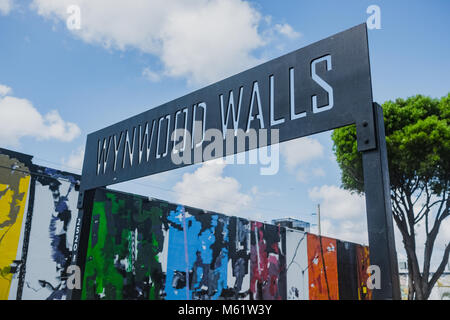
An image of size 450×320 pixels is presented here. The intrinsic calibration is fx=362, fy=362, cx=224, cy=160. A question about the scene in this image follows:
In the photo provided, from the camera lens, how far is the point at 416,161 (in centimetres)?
871

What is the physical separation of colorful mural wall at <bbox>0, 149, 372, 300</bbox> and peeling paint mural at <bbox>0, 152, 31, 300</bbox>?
0.04 ft

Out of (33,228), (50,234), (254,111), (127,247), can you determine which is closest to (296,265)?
(127,247)

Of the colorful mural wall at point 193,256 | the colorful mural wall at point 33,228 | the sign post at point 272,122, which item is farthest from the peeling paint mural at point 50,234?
the sign post at point 272,122

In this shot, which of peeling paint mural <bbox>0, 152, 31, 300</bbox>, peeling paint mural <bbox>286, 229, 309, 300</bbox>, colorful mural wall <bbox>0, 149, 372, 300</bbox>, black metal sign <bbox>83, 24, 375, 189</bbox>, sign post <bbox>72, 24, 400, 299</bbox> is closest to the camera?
sign post <bbox>72, 24, 400, 299</bbox>

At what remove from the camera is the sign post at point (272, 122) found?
6.24 feet

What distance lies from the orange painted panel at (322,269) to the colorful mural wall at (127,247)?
1.03 metres

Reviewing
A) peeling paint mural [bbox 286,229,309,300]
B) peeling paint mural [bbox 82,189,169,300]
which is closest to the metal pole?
peeling paint mural [bbox 82,189,169,300]

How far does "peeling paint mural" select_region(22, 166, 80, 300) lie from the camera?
552cm

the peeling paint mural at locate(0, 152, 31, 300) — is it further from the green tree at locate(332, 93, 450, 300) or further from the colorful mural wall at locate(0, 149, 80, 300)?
the green tree at locate(332, 93, 450, 300)

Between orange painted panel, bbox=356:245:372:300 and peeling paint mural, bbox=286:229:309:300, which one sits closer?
peeling paint mural, bbox=286:229:309:300

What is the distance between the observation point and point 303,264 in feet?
36.0

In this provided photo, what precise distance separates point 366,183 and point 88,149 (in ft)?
9.54
